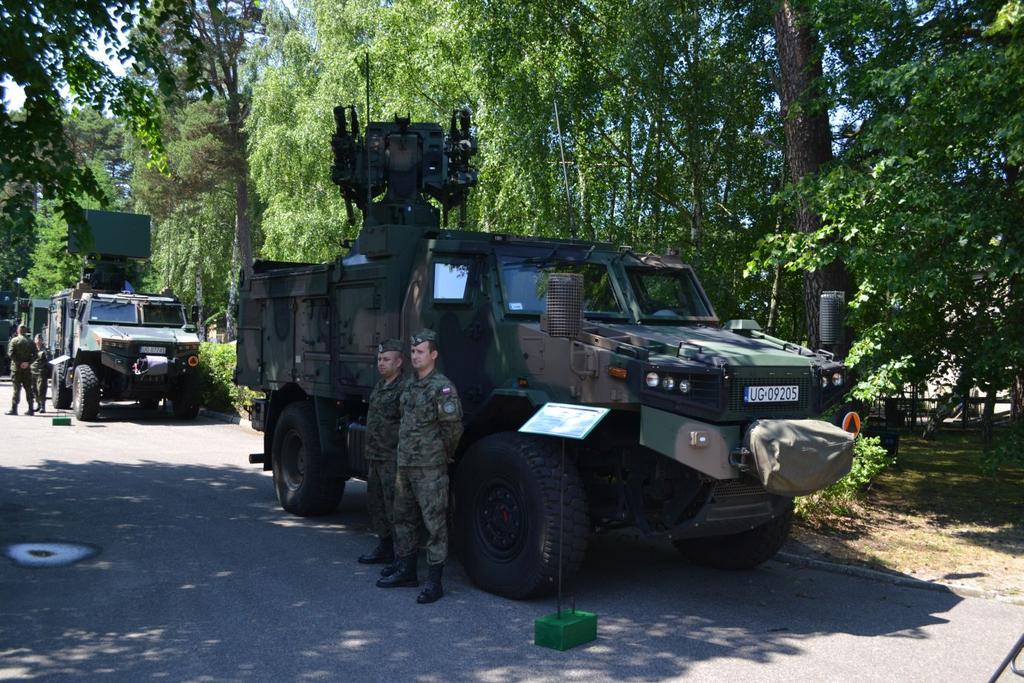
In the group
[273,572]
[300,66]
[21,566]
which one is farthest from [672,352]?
[300,66]

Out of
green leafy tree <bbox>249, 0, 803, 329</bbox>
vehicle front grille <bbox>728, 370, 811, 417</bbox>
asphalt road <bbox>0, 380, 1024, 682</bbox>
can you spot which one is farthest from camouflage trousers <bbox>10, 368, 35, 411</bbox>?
vehicle front grille <bbox>728, 370, 811, 417</bbox>

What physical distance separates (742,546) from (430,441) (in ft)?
7.99

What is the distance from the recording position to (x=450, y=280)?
724 cm

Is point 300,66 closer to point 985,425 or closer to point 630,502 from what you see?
point 985,425

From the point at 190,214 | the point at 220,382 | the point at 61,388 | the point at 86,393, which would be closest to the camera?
the point at 86,393

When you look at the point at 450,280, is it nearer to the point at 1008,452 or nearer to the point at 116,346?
the point at 1008,452

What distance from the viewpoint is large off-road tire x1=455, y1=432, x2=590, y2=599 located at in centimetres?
598

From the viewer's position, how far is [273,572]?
695cm

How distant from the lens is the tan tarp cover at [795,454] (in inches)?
222

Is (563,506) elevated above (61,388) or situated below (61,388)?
below

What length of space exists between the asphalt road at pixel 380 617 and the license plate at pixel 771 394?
1.36 m

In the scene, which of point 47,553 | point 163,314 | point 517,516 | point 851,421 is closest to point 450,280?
point 517,516

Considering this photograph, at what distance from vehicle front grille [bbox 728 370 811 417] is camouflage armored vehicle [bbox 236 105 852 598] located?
12 mm

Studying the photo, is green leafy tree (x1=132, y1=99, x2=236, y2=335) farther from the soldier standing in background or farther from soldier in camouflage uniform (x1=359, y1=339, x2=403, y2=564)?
soldier in camouflage uniform (x1=359, y1=339, x2=403, y2=564)
